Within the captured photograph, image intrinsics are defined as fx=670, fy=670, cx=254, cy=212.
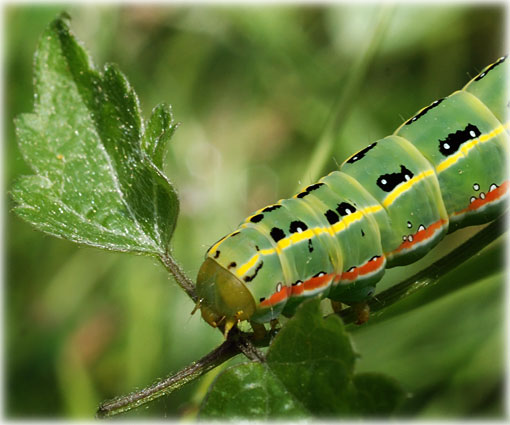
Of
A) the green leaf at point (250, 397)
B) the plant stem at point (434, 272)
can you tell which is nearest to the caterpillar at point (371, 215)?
the plant stem at point (434, 272)

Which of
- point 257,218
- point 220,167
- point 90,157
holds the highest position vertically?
point 90,157

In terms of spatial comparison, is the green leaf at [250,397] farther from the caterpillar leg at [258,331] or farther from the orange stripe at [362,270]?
the orange stripe at [362,270]

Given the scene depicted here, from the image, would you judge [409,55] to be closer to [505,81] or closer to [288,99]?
[288,99]

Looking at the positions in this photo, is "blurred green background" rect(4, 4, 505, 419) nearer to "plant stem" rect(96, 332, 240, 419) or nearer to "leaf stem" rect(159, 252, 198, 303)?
"leaf stem" rect(159, 252, 198, 303)

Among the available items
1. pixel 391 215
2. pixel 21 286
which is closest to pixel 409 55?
pixel 391 215

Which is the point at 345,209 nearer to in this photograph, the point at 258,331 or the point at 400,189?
the point at 400,189

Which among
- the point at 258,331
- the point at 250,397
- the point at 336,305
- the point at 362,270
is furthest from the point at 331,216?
the point at 250,397

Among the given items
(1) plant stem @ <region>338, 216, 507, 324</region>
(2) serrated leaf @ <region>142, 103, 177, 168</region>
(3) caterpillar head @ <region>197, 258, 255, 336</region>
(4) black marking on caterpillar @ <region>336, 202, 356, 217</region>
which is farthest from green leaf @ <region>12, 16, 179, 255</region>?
(1) plant stem @ <region>338, 216, 507, 324</region>
